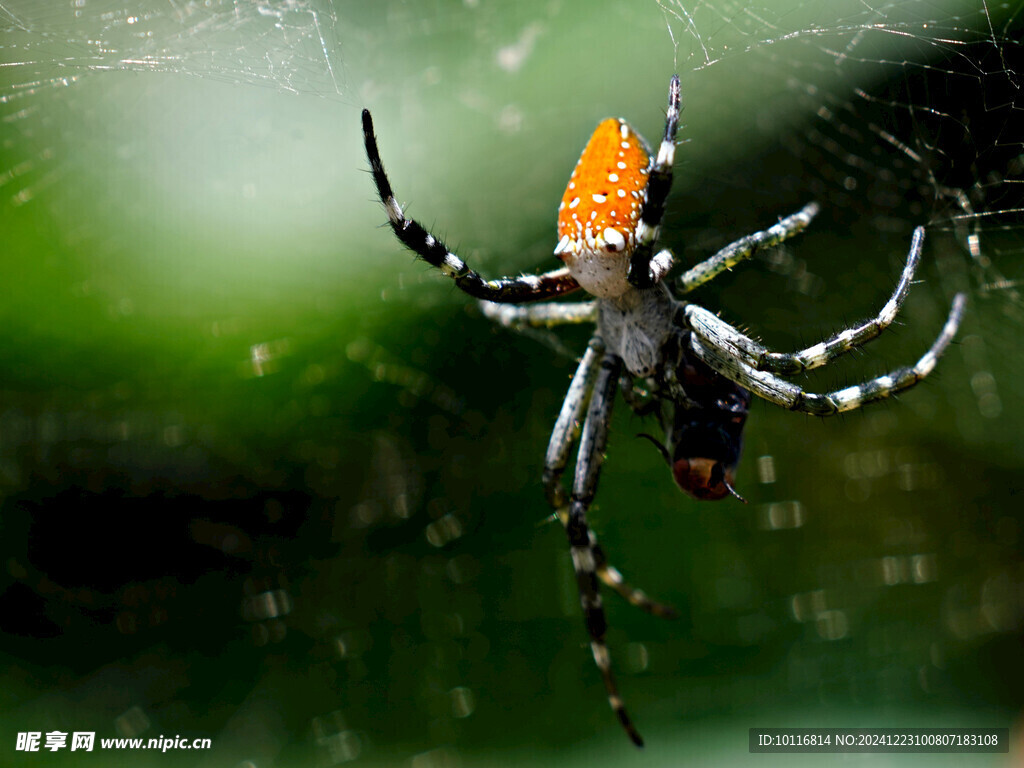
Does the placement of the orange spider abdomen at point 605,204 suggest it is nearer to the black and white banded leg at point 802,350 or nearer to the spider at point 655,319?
the spider at point 655,319

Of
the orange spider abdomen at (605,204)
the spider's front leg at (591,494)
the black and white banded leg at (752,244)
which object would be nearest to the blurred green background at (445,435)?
the spider's front leg at (591,494)

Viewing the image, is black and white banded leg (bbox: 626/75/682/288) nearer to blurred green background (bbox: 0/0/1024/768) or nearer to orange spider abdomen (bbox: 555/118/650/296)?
orange spider abdomen (bbox: 555/118/650/296)

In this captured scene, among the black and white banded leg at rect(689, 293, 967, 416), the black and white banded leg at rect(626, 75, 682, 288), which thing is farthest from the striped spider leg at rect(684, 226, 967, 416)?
the black and white banded leg at rect(626, 75, 682, 288)

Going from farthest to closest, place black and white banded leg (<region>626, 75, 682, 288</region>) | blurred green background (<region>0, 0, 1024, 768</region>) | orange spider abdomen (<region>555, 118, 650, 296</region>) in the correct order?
blurred green background (<region>0, 0, 1024, 768</region>) → orange spider abdomen (<region>555, 118, 650, 296</region>) → black and white banded leg (<region>626, 75, 682, 288</region>)

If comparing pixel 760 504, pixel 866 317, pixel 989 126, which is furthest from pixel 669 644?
pixel 989 126

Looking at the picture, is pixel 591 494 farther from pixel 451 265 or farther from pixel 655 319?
pixel 451 265

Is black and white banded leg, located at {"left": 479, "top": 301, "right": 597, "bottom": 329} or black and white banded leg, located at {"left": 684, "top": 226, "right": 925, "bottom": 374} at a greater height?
black and white banded leg, located at {"left": 479, "top": 301, "right": 597, "bottom": 329}

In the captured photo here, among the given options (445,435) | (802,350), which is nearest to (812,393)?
(802,350)

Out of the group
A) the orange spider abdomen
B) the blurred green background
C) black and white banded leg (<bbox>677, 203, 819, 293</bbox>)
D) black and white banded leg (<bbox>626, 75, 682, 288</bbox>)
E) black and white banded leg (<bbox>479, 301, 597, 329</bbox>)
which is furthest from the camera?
the blurred green background

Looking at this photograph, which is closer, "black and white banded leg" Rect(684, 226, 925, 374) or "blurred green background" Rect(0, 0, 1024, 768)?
"black and white banded leg" Rect(684, 226, 925, 374)
